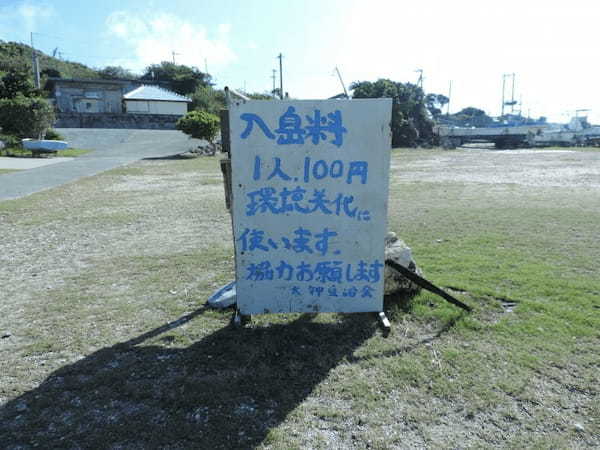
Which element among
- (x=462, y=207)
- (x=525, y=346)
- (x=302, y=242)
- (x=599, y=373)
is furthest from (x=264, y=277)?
(x=462, y=207)

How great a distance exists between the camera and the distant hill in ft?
176

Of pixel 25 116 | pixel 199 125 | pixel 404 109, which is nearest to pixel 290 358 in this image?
pixel 199 125

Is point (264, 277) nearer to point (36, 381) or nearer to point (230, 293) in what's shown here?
point (230, 293)

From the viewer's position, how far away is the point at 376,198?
10.9 ft

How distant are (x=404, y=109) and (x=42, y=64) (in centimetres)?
5562

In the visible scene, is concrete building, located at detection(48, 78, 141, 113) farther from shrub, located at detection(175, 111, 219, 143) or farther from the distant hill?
shrub, located at detection(175, 111, 219, 143)

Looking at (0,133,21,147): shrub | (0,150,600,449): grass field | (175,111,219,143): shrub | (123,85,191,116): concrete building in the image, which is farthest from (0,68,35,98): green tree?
(0,150,600,449): grass field

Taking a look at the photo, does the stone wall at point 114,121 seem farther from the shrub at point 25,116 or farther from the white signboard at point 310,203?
the white signboard at point 310,203

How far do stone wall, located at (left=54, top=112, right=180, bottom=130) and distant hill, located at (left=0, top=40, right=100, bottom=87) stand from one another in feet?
49.1

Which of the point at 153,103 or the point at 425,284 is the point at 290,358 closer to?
the point at 425,284

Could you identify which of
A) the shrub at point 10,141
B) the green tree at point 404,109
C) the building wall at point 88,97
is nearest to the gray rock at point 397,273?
the shrub at point 10,141

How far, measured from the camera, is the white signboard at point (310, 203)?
3148mm

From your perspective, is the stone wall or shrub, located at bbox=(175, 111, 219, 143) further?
the stone wall

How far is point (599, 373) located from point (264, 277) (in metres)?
2.41
